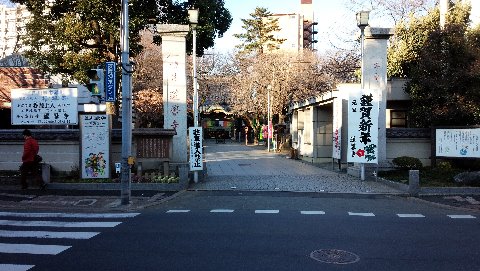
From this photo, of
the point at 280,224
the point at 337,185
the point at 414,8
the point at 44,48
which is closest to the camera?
the point at 280,224

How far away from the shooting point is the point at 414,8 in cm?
2664

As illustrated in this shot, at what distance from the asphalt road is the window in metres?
13.4

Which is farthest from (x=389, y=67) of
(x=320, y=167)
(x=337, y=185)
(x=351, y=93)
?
Result: (x=337, y=185)

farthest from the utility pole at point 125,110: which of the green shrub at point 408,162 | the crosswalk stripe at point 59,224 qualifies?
the green shrub at point 408,162

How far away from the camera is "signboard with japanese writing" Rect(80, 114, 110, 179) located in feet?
46.8

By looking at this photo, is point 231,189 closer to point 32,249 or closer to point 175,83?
point 175,83

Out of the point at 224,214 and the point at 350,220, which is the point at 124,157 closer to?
the point at 224,214

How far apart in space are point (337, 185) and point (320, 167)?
6439 millimetres

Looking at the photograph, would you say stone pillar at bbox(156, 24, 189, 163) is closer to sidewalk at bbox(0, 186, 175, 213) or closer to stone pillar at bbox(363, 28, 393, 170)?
sidewalk at bbox(0, 186, 175, 213)

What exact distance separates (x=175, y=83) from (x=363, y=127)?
732cm

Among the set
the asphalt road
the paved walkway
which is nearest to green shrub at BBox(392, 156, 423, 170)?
the paved walkway

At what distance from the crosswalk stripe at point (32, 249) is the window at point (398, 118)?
21000 millimetres

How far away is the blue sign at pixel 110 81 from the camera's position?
11828 mm

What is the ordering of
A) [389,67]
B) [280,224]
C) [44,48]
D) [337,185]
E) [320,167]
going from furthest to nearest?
1. [389,67]
2. [320,167]
3. [44,48]
4. [337,185]
5. [280,224]
